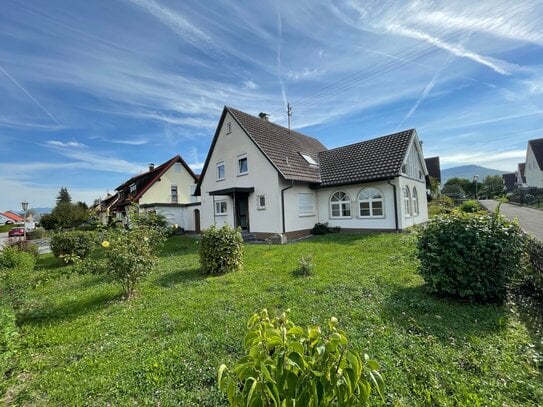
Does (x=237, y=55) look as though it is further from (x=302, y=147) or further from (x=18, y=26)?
(x=302, y=147)

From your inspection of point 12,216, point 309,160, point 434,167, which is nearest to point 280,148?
point 309,160

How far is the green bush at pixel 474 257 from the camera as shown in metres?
4.95

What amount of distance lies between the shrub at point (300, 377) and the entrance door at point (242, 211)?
15751mm

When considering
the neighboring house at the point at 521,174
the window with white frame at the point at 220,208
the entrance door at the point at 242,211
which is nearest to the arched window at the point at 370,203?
the entrance door at the point at 242,211

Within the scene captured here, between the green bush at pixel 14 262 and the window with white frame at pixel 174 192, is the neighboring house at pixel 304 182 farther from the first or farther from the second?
the window with white frame at pixel 174 192

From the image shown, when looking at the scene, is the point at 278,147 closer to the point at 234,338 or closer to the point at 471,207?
the point at 471,207

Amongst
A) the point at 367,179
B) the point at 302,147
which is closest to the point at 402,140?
the point at 367,179

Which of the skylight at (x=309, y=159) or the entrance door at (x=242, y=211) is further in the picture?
the skylight at (x=309, y=159)

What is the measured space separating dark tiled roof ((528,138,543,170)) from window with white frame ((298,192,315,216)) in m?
45.6

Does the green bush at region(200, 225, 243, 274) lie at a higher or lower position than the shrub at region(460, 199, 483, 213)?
lower

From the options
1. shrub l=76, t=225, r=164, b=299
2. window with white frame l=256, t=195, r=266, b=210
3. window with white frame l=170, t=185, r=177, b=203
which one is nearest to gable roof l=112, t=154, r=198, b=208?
window with white frame l=170, t=185, r=177, b=203

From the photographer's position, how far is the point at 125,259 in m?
6.09

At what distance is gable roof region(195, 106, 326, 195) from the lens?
50.5 ft

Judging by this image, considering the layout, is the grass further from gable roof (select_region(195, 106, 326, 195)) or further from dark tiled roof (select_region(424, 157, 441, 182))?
dark tiled roof (select_region(424, 157, 441, 182))
